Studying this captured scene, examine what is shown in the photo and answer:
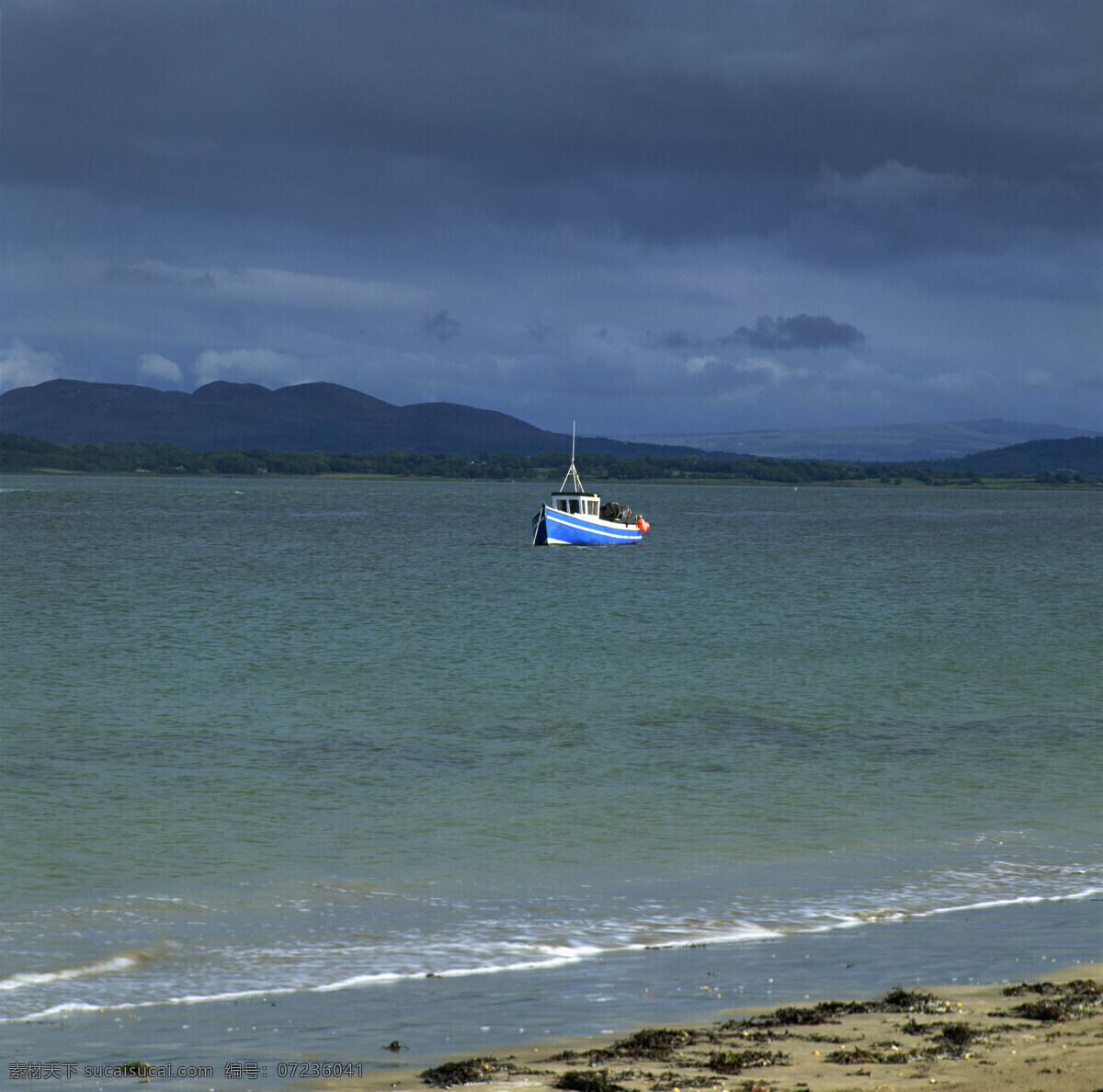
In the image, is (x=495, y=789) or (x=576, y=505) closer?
(x=495, y=789)

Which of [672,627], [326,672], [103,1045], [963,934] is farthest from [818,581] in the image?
[103,1045]

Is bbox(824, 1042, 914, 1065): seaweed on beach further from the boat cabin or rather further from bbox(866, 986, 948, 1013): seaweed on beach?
the boat cabin

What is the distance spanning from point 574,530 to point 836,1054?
95714 mm

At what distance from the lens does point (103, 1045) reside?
9.47m

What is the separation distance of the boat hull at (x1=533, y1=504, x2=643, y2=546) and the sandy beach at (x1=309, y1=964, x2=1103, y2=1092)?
93300 millimetres

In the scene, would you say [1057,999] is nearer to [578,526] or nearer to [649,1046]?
[649,1046]

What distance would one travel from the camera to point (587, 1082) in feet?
26.7

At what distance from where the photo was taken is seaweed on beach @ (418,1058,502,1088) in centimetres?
827

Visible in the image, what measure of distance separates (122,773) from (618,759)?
8855 millimetres

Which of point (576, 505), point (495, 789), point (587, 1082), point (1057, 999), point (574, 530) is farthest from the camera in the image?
point (576, 505)

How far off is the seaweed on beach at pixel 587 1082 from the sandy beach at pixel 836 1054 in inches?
0.4

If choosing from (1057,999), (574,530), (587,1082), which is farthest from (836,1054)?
(574,530)

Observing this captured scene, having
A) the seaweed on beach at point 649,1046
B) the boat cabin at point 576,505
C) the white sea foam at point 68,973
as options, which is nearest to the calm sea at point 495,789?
the white sea foam at point 68,973

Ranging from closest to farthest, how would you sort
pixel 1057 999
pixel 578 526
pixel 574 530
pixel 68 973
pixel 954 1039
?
pixel 954 1039, pixel 1057 999, pixel 68 973, pixel 578 526, pixel 574 530
